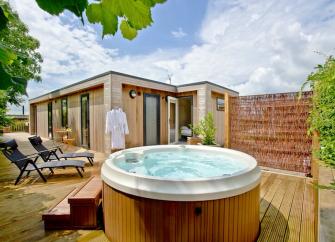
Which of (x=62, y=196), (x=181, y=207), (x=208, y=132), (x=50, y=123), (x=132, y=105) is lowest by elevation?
(x=62, y=196)

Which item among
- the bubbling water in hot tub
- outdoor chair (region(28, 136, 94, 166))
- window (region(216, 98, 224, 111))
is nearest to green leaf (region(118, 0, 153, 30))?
the bubbling water in hot tub

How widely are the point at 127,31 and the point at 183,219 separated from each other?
1.60m

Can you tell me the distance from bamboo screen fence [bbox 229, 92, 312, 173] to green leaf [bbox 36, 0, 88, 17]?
15.8 feet

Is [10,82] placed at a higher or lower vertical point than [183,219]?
higher

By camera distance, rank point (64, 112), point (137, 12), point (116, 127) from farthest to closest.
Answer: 1. point (64, 112)
2. point (116, 127)
3. point (137, 12)

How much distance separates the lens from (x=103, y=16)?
24.3 inches

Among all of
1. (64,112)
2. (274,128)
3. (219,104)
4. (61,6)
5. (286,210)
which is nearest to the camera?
(61,6)

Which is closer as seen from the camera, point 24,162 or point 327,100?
point 327,100

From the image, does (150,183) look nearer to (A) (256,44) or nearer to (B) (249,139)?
(B) (249,139)

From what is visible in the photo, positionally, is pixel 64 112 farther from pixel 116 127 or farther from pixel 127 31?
pixel 127 31

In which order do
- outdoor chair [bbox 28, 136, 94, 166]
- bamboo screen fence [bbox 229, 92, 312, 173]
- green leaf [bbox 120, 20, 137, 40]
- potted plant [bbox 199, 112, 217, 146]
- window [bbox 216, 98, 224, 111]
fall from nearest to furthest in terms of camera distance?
green leaf [bbox 120, 20, 137, 40] < bamboo screen fence [bbox 229, 92, 312, 173] < outdoor chair [bbox 28, 136, 94, 166] < potted plant [bbox 199, 112, 217, 146] < window [bbox 216, 98, 224, 111]

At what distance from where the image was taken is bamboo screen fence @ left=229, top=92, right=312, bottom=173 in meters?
4.26

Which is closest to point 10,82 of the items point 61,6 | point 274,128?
point 61,6

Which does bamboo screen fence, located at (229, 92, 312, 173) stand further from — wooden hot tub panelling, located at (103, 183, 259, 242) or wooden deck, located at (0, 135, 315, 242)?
wooden hot tub panelling, located at (103, 183, 259, 242)
